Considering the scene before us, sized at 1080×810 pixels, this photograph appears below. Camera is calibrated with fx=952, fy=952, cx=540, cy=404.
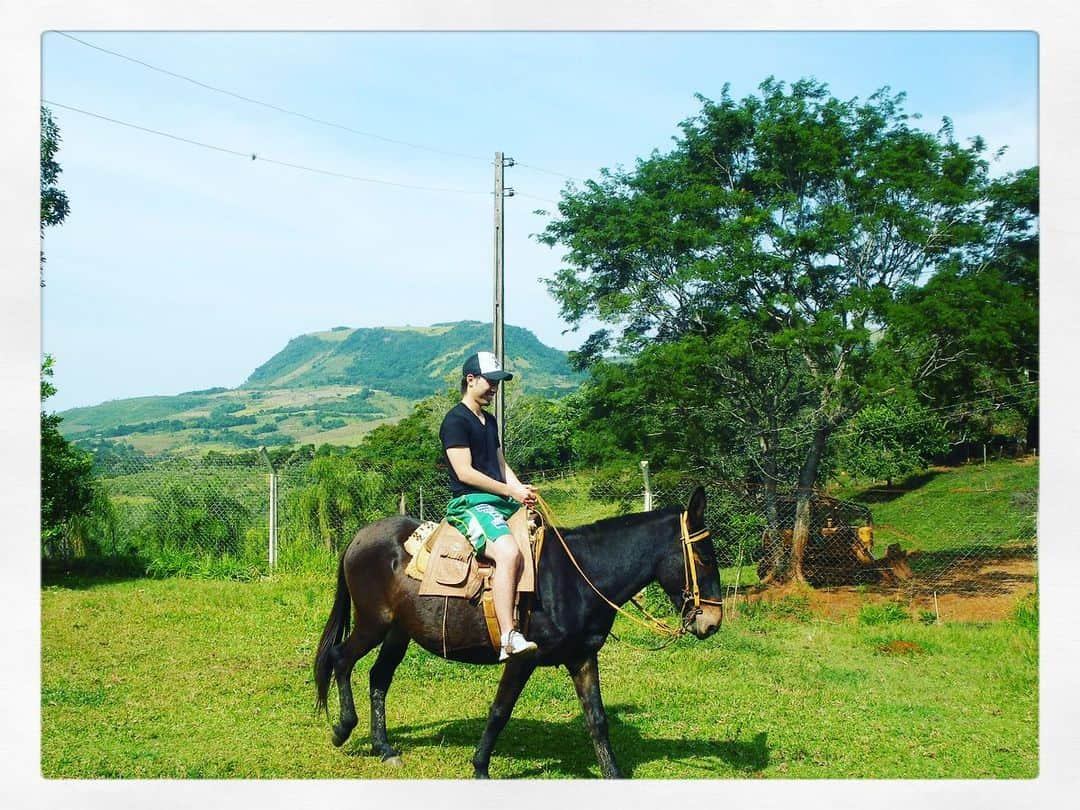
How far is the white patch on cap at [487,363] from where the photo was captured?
5562 mm

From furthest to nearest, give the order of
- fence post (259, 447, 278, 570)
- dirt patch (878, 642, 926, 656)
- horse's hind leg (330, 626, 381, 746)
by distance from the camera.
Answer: fence post (259, 447, 278, 570)
dirt patch (878, 642, 926, 656)
horse's hind leg (330, 626, 381, 746)

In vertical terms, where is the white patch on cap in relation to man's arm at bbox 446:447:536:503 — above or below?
above

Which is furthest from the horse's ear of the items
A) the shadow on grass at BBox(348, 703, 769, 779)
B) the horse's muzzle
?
the shadow on grass at BBox(348, 703, 769, 779)

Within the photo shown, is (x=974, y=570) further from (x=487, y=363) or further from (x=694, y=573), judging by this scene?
(x=487, y=363)

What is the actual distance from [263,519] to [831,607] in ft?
27.2

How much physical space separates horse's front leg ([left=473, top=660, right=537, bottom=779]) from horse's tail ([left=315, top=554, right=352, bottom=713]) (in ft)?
4.51

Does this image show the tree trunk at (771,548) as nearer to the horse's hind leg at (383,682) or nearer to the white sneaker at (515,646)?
the horse's hind leg at (383,682)

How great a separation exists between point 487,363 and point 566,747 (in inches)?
109

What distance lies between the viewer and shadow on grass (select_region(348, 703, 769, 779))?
19.9 ft

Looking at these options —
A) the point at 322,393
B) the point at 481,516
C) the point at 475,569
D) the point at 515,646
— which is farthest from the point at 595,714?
the point at 322,393

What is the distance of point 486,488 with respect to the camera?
545 centimetres

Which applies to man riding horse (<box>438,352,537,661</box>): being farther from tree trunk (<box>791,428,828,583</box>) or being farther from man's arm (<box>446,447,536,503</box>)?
tree trunk (<box>791,428,828,583</box>)

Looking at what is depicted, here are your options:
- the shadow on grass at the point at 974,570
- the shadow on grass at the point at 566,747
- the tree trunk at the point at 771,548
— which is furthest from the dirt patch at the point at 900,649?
the shadow on grass at the point at 566,747
